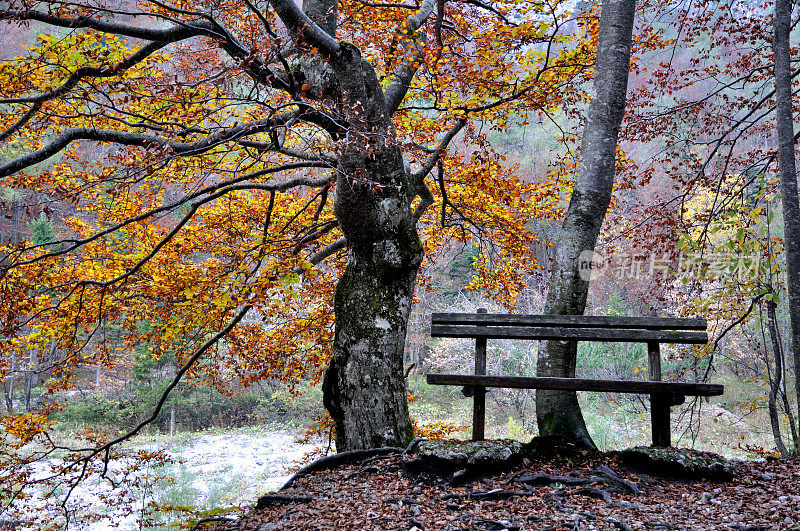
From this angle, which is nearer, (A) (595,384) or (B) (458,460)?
(B) (458,460)

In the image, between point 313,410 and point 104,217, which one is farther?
point 313,410

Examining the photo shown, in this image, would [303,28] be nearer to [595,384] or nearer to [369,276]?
[369,276]

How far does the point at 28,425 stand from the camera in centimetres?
615

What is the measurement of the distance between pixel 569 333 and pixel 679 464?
1.07 meters

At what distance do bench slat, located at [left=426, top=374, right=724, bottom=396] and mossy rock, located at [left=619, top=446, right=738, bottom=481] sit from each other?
399 mm

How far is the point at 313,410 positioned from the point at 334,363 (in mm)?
15367

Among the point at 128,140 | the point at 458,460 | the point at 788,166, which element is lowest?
the point at 458,460

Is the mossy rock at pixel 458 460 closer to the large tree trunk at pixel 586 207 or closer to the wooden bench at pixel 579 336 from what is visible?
the wooden bench at pixel 579 336

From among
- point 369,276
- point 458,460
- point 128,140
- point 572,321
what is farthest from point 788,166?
point 128,140

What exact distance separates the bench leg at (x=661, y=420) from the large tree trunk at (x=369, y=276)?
185cm

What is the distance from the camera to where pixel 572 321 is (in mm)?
3859

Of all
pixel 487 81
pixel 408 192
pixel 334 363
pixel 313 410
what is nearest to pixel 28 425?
pixel 334 363

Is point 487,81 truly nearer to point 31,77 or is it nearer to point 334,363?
point 334,363

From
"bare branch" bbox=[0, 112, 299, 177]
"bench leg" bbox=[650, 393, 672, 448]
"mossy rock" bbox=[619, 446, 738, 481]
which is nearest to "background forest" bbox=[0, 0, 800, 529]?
"bare branch" bbox=[0, 112, 299, 177]
